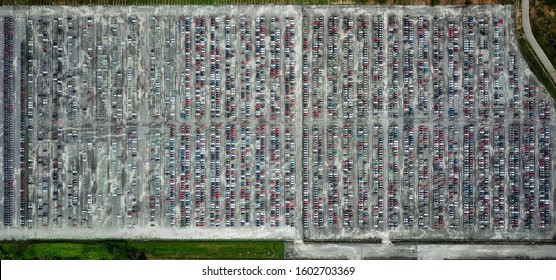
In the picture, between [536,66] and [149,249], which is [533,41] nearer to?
[536,66]

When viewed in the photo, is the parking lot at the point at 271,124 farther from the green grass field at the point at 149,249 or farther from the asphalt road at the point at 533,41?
the asphalt road at the point at 533,41

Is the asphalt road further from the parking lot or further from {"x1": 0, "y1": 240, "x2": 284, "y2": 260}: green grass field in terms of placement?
{"x1": 0, "y1": 240, "x2": 284, "y2": 260}: green grass field

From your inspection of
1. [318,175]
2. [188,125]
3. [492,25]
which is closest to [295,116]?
[318,175]

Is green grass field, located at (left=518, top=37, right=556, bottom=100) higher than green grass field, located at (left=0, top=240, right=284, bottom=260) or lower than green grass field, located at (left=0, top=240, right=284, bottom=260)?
higher

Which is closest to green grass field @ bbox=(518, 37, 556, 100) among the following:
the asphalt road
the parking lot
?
the asphalt road

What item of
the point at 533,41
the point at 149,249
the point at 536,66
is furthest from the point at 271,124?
the point at 533,41
